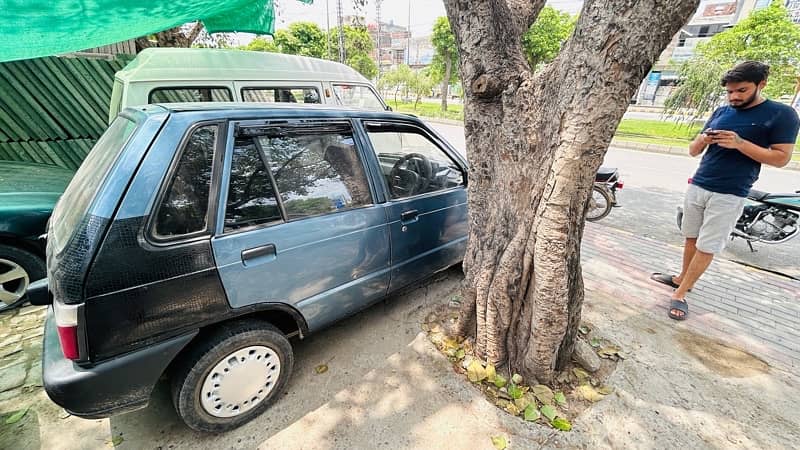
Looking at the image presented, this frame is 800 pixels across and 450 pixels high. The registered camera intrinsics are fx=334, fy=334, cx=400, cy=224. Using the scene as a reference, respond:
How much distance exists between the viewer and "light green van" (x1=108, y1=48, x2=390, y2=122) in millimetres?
4109

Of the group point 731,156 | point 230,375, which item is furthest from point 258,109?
point 731,156

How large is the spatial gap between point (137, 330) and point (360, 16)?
4.13 metres

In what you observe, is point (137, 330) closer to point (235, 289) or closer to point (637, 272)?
point (235, 289)

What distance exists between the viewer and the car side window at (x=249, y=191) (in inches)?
70.4

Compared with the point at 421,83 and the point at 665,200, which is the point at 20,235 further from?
the point at 421,83

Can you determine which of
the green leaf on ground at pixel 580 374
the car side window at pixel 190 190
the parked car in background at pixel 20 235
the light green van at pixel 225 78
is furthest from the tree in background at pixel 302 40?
the green leaf on ground at pixel 580 374

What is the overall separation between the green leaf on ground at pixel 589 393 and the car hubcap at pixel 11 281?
4.39m

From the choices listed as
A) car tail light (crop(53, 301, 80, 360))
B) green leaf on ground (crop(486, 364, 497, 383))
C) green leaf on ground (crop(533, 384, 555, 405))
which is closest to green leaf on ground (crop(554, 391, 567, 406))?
green leaf on ground (crop(533, 384, 555, 405))

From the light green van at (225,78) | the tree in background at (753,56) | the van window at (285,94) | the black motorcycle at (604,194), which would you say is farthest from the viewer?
the tree in background at (753,56)

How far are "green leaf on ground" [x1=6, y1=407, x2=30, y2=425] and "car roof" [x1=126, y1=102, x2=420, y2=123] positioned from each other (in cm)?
A: 199

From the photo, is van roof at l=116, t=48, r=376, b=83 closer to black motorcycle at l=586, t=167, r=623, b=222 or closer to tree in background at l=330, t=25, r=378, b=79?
black motorcycle at l=586, t=167, r=623, b=222

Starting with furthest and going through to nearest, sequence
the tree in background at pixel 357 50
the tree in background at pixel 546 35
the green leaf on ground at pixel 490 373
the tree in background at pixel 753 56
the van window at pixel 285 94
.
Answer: the tree in background at pixel 357 50 → the tree in background at pixel 546 35 → the tree in background at pixel 753 56 → the van window at pixel 285 94 → the green leaf on ground at pixel 490 373

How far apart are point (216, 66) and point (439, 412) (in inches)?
193

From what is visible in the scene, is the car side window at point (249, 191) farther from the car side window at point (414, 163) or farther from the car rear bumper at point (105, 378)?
the car side window at point (414, 163)
